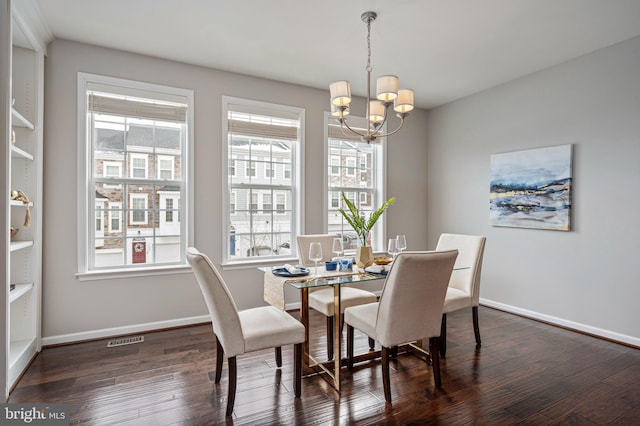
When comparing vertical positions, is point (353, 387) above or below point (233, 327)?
below

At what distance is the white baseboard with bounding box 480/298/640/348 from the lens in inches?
126

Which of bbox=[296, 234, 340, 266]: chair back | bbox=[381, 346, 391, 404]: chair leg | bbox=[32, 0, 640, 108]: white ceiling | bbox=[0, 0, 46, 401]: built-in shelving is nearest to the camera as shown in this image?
bbox=[381, 346, 391, 404]: chair leg

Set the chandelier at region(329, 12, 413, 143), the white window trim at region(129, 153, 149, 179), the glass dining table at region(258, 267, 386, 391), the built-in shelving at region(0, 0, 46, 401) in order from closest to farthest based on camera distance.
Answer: the glass dining table at region(258, 267, 386, 391) < the chandelier at region(329, 12, 413, 143) < the built-in shelving at region(0, 0, 46, 401) < the white window trim at region(129, 153, 149, 179)

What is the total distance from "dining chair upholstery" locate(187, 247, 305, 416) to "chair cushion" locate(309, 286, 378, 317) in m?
0.52

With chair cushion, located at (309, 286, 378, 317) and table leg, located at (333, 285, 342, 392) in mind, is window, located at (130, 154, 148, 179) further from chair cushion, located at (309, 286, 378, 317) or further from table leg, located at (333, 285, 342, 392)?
table leg, located at (333, 285, 342, 392)

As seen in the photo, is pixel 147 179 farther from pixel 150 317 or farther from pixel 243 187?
pixel 150 317

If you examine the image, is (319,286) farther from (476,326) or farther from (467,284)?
(476,326)

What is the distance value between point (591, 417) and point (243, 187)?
3547 mm

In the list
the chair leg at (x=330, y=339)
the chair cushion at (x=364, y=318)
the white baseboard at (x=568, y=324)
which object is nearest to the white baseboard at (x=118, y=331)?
the chair leg at (x=330, y=339)

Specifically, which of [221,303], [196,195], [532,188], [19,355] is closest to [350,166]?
[196,195]

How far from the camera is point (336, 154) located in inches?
183

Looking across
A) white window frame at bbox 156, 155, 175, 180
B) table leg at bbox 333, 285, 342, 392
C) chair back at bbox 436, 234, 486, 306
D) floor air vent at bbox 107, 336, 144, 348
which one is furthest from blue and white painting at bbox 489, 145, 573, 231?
floor air vent at bbox 107, 336, 144, 348

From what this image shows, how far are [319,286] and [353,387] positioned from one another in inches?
31.4

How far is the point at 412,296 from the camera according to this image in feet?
7.20
